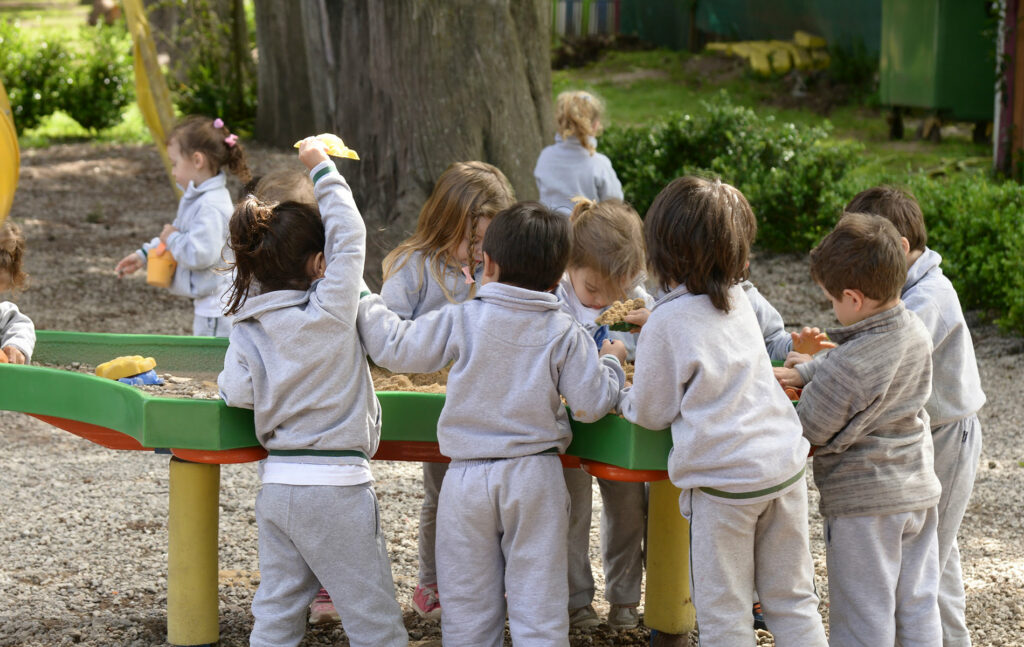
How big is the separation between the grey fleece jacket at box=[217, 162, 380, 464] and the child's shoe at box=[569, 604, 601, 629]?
953 mm

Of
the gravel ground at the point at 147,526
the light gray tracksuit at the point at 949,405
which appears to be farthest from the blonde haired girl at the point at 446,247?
the light gray tracksuit at the point at 949,405

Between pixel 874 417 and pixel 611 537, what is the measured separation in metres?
0.94

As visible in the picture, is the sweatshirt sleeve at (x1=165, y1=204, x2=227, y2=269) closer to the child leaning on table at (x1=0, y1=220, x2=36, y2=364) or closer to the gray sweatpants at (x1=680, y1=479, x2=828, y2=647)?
the child leaning on table at (x1=0, y1=220, x2=36, y2=364)

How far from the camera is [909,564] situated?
288 cm

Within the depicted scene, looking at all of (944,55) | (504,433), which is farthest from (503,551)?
(944,55)

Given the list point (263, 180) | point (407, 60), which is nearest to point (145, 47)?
point (407, 60)

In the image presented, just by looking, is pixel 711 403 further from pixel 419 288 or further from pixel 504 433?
pixel 419 288

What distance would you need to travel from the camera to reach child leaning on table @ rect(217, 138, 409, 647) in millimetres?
2766

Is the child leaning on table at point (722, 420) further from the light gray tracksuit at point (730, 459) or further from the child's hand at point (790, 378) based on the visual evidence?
the child's hand at point (790, 378)

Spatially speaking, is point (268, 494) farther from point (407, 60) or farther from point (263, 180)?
point (407, 60)

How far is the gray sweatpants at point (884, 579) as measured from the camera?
279cm

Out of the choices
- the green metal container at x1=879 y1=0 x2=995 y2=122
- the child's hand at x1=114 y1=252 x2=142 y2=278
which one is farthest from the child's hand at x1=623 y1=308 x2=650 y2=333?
the green metal container at x1=879 y1=0 x2=995 y2=122

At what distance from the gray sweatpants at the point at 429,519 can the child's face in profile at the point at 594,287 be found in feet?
2.20

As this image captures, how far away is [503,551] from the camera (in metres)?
2.87
